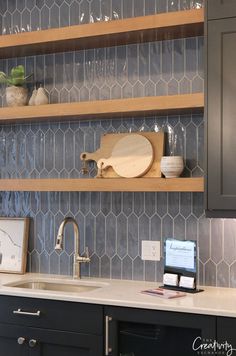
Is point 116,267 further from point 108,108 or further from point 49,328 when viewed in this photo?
point 108,108

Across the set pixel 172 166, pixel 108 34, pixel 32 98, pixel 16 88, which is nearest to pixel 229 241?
pixel 172 166

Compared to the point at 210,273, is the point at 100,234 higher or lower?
higher

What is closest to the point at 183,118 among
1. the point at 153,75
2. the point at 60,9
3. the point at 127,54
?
the point at 153,75

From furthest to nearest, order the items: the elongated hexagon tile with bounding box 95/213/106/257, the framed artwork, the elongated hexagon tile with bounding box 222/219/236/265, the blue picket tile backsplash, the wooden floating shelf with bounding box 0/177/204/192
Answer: the framed artwork → the elongated hexagon tile with bounding box 95/213/106/257 → the blue picket tile backsplash → the elongated hexagon tile with bounding box 222/219/236/265 → the wooden floating shelf with bounding box 0/177/204/192

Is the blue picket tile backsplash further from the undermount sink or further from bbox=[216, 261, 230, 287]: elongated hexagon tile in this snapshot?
the undermount sink

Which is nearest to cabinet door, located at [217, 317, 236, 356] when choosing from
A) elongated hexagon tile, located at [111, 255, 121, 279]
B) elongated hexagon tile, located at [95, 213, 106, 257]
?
elongated hexagon tile, located at [111, 255, 121, 279]

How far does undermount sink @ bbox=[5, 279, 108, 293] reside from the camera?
321cm

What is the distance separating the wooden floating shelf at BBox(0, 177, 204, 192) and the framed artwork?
0.98ft

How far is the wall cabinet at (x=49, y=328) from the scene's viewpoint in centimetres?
274

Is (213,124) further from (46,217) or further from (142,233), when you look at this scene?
(46,217)

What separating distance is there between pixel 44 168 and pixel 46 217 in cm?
31

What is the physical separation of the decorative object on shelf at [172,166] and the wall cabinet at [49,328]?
80 cm

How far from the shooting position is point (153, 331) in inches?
105

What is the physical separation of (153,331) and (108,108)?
121cm
